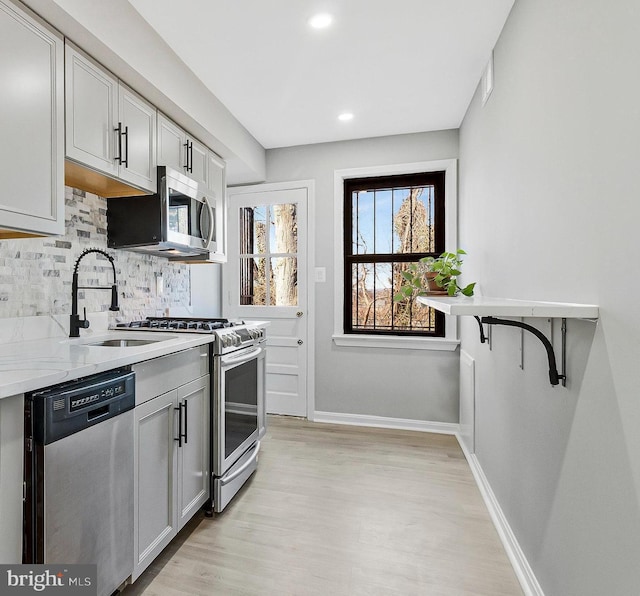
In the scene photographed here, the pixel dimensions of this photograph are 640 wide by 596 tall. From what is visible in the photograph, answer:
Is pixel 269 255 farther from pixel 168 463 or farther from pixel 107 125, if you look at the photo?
pixel 168 463

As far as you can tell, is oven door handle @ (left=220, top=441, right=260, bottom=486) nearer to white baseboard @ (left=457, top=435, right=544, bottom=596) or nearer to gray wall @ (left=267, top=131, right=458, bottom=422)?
gray wall @ (left=267, top=131, right=458, bottom=422)

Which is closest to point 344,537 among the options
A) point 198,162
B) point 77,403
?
point 77,403

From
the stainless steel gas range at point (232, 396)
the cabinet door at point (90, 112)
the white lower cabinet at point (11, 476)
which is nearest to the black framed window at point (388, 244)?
the stainless steel gas range at point (232, 396)

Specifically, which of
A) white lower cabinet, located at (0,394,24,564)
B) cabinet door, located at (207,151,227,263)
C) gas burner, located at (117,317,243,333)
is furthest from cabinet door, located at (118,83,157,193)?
white lower cabinet, located at (0,394,24,564)

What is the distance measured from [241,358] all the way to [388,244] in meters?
1.82

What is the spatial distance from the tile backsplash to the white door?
849 millimetres

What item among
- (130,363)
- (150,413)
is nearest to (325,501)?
(150,413)

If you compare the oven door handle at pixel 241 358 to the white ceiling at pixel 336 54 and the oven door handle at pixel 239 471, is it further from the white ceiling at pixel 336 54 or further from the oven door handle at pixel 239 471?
the white ceiling at pixel 336 54

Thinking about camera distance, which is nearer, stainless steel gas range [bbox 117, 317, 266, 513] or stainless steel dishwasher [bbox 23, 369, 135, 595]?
stainless steel dishwasher [bbox 23, 369, 135, 595]

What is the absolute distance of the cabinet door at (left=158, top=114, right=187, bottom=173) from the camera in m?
2.24

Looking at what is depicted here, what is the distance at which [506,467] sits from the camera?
6.24ft

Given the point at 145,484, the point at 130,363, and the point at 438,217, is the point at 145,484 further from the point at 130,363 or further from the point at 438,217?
the point at 438,217

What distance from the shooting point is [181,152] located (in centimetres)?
246

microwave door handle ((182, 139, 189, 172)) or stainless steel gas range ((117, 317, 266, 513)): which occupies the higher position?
microwave door handle ((182, 139, 189, 172))
